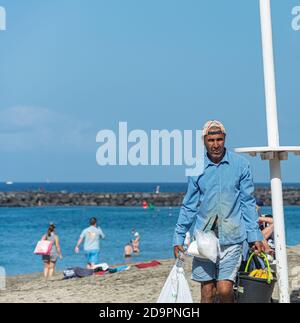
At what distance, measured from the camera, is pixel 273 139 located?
293 inches

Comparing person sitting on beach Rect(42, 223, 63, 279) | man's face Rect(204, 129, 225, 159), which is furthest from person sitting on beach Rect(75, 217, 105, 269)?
man's face Rect(204, 129, 225, 159)

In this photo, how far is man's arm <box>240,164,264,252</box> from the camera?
7137 mm

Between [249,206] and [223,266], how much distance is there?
52 cm

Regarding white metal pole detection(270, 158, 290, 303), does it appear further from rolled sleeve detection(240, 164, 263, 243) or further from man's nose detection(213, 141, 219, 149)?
man's nose detection(213, 141, 219, 149)

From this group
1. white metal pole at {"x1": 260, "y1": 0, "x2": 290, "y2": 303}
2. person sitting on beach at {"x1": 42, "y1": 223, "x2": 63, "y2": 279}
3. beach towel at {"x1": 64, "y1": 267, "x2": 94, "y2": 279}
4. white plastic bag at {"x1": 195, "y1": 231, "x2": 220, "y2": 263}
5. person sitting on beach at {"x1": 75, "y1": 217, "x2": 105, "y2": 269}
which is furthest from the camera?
person sitting on beach at {"x1": 75, "y1": 217, "x2": 105, "y2": 269}

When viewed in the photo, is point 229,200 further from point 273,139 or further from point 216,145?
point 273,139

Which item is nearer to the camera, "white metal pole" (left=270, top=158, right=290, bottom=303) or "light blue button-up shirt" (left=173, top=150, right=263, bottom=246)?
"light blue button-up shirt" (left=173, top=150, right=263, bottom=246)

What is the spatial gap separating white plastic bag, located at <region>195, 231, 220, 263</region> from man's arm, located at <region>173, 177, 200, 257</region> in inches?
8.2

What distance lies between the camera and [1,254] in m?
38.8

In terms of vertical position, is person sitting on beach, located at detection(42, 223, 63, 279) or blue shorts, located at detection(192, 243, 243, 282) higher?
person sitting on beach, located at detection(42, 223, 63, 279)

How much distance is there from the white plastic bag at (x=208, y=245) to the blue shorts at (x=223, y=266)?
0.07 m

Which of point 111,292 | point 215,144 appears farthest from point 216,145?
point 111,292

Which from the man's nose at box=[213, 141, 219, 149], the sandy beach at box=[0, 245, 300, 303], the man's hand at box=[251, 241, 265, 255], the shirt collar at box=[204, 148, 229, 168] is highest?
the man's nose at box=[213, 141, 219, 149]
